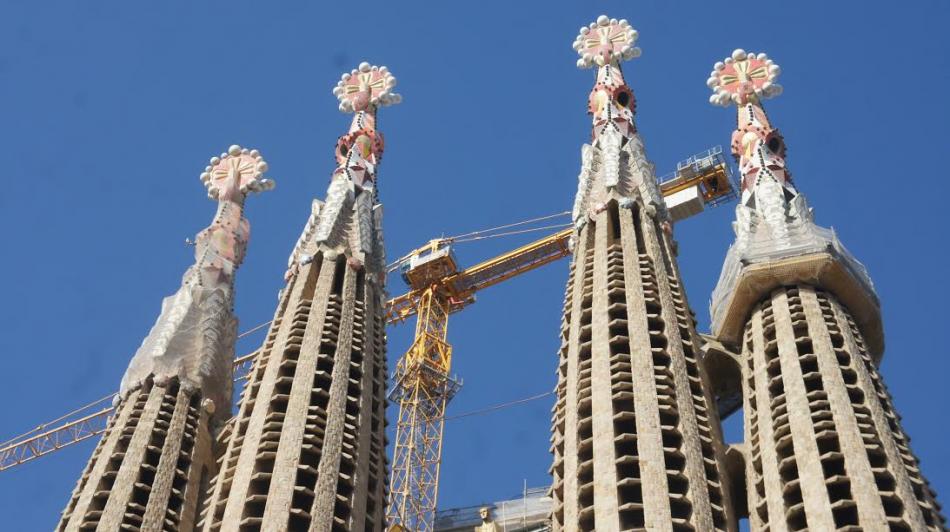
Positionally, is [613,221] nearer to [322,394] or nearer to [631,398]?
[631,398]

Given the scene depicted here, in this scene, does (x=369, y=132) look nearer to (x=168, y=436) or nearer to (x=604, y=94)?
(x=604, y=94)

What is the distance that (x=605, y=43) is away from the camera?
204 feet

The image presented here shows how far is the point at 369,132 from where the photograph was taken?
204 ft

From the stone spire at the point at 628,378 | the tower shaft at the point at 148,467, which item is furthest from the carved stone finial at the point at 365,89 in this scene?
the tower shaft at the point at 148,467

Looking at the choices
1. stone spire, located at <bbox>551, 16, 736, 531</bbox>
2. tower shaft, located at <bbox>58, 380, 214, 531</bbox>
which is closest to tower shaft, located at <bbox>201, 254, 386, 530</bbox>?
tower shaft, located at <bbox>58, 380, 214, 531</bbox>

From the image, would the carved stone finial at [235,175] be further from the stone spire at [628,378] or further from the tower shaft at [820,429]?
the tower shaft at [820,429]

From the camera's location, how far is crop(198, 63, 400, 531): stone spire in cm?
4556

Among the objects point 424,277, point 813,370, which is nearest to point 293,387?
point 813,370

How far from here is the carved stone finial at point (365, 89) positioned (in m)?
63.6

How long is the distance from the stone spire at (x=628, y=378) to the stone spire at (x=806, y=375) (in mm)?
1268

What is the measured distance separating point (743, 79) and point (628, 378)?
54.2 feet

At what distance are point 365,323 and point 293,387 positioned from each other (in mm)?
4447

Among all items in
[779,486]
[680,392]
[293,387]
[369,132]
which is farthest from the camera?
[369,132]

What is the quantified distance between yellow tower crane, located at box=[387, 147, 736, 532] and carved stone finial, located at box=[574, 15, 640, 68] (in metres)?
7.87
